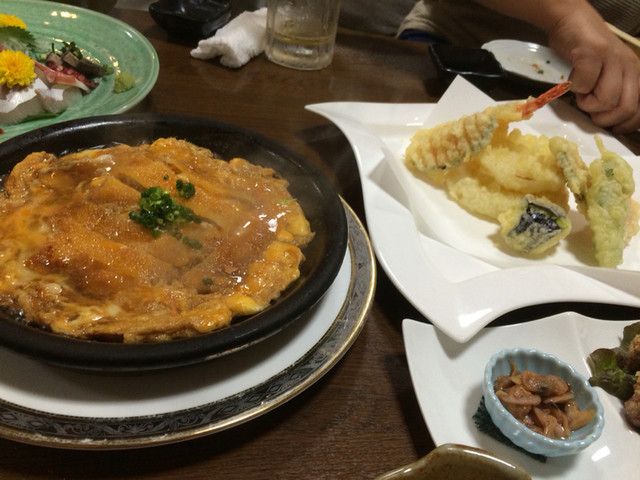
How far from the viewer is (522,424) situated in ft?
4.36

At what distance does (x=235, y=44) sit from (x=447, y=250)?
1845 millimetres

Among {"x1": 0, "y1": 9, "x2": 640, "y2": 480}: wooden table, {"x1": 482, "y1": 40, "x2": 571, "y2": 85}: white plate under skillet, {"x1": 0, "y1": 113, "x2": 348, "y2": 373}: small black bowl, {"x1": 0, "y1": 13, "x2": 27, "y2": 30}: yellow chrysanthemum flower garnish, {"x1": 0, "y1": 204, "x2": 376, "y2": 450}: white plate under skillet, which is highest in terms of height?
{"x1": 0, "y1": 113, "x2": 348, "y2": 373}: small black bowl

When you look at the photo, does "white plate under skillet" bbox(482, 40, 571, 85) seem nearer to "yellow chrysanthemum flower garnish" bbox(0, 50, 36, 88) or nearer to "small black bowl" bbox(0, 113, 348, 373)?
"small black bowl" bbox(0, 113, 348, 373)

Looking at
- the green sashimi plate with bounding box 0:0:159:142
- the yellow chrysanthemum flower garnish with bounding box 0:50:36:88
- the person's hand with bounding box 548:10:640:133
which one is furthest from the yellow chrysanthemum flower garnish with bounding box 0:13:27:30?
the person's hand with bounding box 548:10:640:133

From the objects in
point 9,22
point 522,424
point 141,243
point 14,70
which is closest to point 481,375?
point 522,424

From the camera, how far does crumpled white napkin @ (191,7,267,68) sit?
9.64 feet

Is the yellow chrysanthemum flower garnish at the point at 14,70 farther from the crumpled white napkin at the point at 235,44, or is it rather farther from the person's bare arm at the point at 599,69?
the person's bare arm at the point at 599,69

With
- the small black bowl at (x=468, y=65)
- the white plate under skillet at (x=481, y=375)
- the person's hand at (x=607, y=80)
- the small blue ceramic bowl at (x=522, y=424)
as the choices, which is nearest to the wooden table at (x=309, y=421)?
the white plate under skillet at (x=481, y=375)

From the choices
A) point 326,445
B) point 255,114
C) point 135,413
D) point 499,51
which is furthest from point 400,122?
point 135,413

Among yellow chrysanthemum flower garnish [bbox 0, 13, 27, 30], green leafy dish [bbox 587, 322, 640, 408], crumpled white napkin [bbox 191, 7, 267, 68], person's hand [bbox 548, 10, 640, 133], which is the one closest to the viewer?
green leafy dish [bbox 587, 322, 640, 408]

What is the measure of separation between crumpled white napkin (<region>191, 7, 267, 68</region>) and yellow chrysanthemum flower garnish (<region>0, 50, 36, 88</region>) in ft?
3.34

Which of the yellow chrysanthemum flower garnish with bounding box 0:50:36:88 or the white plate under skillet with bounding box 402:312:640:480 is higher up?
the yellow chrysanthemum flower garnish with bounding box 0:50:36:88

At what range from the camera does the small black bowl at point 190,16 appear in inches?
118

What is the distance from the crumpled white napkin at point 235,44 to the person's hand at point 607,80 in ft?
6.86
